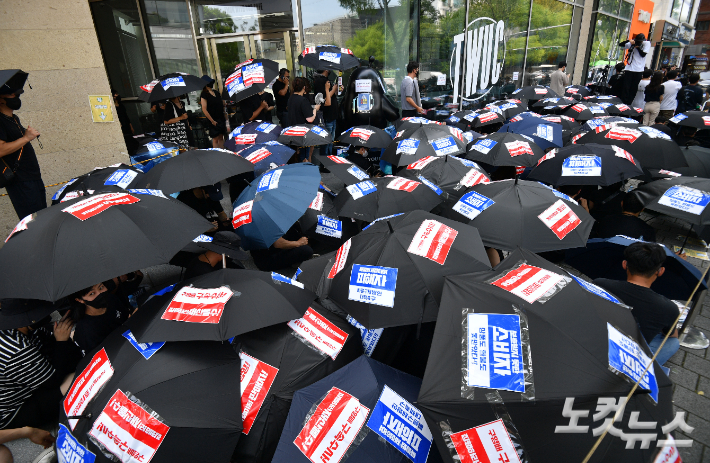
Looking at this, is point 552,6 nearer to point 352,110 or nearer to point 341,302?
point 352,110

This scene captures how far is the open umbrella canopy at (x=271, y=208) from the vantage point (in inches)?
141

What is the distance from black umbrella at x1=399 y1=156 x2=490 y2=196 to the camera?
435 centimetres

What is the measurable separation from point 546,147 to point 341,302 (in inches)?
203

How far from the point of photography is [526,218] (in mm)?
3258

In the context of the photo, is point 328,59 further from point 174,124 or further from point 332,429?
point 332,429

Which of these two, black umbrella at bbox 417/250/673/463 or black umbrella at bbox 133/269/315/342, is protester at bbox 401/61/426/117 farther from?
black umbrella at bbox 417/250/673/463

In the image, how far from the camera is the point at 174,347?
2.11 m

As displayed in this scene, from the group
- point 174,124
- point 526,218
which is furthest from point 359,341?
A: point 174,124

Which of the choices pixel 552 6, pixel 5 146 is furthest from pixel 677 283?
pixel 552 6

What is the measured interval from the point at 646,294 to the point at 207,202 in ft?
15.2

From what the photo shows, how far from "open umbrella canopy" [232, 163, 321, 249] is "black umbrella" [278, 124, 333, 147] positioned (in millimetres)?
1841

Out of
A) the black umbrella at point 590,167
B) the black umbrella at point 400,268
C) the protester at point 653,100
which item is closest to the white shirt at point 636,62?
the protester at point 653,100

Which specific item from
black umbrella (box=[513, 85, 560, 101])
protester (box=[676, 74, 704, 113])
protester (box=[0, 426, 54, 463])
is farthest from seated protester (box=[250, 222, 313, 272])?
protester (box=[676, 74, 704, 113])

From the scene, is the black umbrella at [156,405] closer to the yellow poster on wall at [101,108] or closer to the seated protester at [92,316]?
the seated protester at [92,316]
